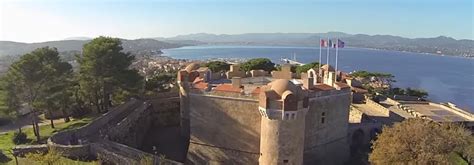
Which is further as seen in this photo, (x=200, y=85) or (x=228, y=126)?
(x=200, y=85)

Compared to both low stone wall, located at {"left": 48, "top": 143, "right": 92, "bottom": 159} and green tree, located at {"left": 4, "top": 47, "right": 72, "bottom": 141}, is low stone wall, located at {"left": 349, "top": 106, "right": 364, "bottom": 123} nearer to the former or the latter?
low stone wall, located at {"left": 48, "top": 143, "right": 92, "bottom": 159}

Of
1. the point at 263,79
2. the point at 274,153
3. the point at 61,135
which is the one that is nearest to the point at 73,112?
the point at 61,135

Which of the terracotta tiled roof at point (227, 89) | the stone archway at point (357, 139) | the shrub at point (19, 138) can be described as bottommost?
the stone archway at point (357, 139)

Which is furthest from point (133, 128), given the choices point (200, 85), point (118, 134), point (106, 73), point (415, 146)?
point (415, 146)

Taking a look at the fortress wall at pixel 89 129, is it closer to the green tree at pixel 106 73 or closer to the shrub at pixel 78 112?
the green tree at pixel 106 73

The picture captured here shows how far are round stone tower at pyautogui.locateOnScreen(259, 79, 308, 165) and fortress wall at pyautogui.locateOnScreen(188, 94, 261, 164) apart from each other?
345cm

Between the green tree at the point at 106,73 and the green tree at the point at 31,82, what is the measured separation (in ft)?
10.6

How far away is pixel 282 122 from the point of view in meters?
23.8

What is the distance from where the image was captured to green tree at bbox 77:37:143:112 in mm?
36469

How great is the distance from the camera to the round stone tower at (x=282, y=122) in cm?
2341

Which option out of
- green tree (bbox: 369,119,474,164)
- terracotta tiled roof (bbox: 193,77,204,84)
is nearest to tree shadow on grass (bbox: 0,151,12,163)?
terracotta tiled roof (bbox: 193,77,204,84)

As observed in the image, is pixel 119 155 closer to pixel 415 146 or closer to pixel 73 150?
pixel 73 150

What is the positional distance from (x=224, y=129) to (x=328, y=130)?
311 inches

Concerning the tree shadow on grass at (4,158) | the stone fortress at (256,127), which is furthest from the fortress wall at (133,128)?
the tree shadow on grass at (4,158)
